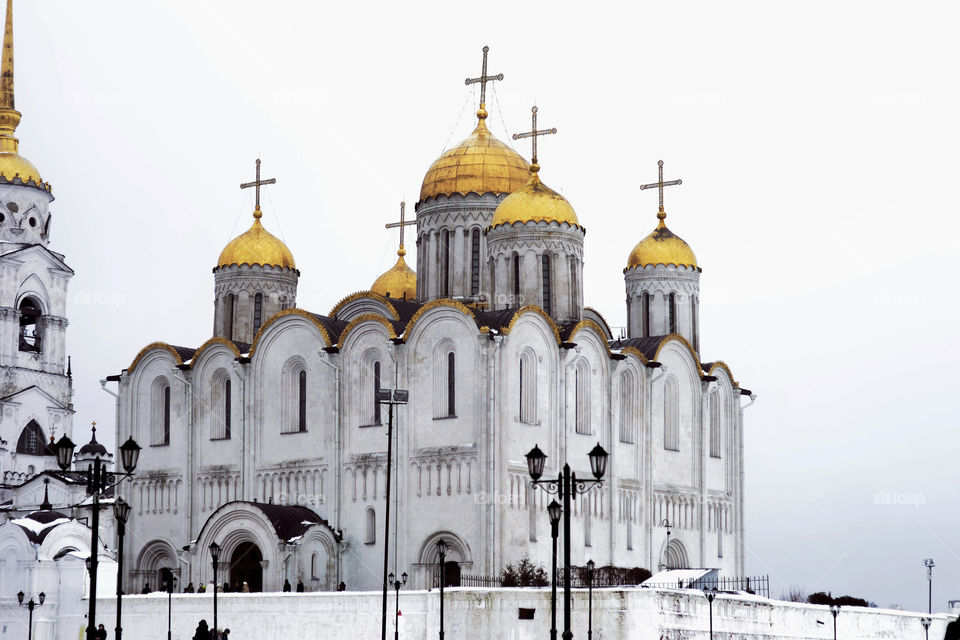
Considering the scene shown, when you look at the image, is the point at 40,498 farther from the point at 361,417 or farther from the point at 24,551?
the point at 361,417

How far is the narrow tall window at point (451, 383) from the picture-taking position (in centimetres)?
4334

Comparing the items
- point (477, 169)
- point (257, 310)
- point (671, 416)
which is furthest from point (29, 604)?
point (671, 416)

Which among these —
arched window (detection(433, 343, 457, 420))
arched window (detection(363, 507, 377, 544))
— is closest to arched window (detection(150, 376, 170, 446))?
arched window (detection(363, 507, 377, 544))

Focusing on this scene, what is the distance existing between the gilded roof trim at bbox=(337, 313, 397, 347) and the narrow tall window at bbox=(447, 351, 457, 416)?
1.80 meters

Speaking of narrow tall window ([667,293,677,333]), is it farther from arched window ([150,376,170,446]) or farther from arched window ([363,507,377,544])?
arched window ([150,376,170,446])

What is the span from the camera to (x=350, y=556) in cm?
4462

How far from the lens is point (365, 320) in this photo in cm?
4525

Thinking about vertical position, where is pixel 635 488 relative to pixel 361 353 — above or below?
below

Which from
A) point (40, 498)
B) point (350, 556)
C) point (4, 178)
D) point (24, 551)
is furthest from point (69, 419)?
point (350, 556)

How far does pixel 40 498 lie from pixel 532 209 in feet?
88.4

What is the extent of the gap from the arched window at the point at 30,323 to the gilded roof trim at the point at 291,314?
1901 cm

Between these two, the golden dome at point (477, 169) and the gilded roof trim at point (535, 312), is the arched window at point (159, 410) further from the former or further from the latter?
the gilded roof trim at point (535, 312)

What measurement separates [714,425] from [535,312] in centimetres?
1064

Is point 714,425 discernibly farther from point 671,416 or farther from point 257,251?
point 257,251
